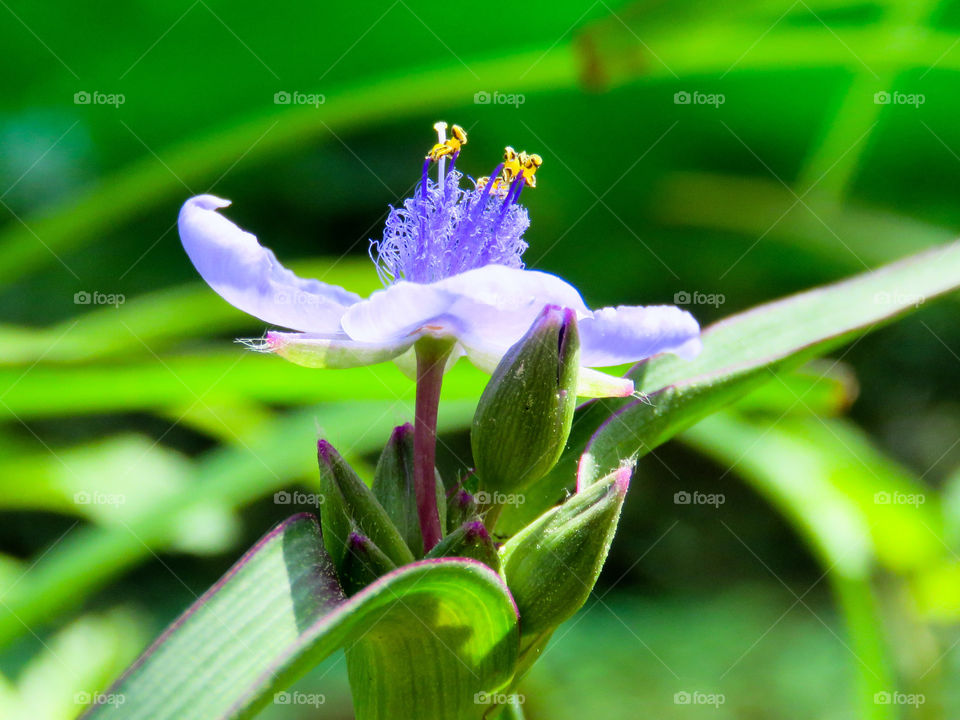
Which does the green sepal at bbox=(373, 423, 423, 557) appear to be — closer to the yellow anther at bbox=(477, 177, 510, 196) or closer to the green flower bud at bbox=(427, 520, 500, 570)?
the green flower bud at bbox=(427, 520, 500, 570)

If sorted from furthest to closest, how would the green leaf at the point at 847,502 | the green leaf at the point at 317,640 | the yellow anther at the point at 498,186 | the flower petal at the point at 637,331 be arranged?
the green leaf at the point at 847,502 → the yellow anther at the point at 498,186 → the flower petal at the point at 637,331 → the green leaf at the point at 317,640

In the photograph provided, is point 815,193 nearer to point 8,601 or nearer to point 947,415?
point 947,415

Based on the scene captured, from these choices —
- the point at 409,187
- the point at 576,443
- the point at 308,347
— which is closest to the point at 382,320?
the point at 308,347

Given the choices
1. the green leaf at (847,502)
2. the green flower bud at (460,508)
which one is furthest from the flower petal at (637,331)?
the green leaf at (847,502)

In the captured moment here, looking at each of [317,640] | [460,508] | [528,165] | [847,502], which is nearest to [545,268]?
[847,502]

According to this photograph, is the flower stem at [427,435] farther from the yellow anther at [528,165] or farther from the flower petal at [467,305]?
the yellow anther at [528,165]

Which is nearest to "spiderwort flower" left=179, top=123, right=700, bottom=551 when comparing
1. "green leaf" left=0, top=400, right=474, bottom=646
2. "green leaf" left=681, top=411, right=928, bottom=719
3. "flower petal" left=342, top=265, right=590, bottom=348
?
"flower petal" left=342, top=265, right=590, bottom=348
